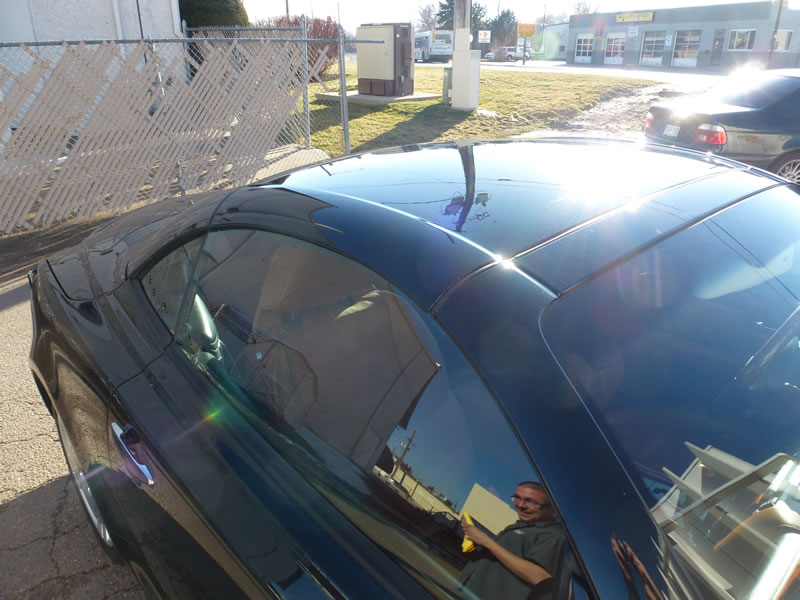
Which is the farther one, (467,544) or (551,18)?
(551,18)

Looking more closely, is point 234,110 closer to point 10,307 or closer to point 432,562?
point 10,307

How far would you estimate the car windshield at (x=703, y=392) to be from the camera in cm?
112

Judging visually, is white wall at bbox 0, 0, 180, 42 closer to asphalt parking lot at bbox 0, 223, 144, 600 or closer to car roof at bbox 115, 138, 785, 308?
asphalt parking lot at bbox 0, 223, 144, 600

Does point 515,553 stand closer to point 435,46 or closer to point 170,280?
point 170,280

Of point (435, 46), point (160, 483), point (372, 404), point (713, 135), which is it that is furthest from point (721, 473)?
point (435, 46)

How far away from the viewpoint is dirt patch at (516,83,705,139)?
12.1m

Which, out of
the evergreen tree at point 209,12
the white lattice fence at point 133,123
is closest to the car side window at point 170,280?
the white lattice fence at point 133,123

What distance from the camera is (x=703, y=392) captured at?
4.31ft

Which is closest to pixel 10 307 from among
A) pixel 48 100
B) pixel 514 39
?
pixel 48 100

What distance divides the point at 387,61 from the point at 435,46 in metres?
33.6

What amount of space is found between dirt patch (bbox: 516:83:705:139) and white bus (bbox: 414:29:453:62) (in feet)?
96.9

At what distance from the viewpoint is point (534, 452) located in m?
1.06

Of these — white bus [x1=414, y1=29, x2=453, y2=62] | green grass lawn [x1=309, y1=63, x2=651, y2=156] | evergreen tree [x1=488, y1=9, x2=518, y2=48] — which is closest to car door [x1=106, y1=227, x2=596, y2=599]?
green grass lawn [x1=309, y1=63, x2=651, y2=156]

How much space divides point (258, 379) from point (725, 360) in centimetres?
122
